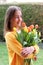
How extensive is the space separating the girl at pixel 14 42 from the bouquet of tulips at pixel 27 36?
0.05 metres

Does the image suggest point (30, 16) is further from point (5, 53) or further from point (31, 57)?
point (31, 57)

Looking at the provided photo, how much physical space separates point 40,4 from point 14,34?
9553 mm

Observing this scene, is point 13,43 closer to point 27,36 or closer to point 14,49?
point 14,49

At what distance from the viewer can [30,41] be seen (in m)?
3.01

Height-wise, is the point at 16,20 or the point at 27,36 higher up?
the point at 16,20

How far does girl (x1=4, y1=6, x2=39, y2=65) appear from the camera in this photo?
2.91m

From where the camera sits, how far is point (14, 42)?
9.71 feet

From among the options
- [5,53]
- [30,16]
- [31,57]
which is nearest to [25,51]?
[31,57]

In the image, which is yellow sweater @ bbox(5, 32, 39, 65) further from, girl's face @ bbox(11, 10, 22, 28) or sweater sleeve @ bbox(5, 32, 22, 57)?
girl's face @ bbox(11, 10, 22, 28)

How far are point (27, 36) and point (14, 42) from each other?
0.16 m

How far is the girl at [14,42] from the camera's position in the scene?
2.91 meters

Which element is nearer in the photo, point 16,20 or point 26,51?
point 26,51

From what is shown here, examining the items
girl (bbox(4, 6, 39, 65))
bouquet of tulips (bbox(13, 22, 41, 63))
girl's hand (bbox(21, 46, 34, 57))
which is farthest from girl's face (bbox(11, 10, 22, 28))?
girl's hand (bbox(21, 46, 34, 57))

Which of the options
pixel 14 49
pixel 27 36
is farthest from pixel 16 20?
pixel 14 49
